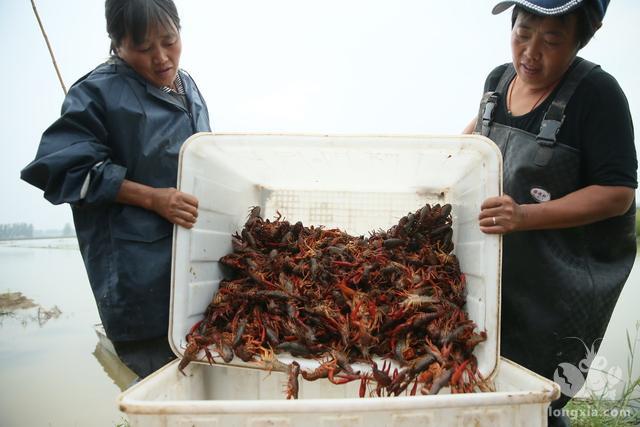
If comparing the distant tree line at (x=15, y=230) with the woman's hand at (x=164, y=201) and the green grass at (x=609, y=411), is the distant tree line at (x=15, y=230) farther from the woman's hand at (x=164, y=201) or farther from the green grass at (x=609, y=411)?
the green grass at (x=609, y=411)

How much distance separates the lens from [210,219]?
2484 millimetres

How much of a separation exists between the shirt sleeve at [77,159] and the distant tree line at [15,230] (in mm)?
5482

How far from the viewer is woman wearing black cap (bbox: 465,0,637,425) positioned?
7.10 feet

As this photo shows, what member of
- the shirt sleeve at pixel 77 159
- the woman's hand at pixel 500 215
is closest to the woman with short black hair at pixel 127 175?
the shirt sleeve at pixel 77 159

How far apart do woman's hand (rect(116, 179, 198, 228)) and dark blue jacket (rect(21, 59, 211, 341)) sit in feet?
0.19

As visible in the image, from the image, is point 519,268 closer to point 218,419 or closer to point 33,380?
point 218,419

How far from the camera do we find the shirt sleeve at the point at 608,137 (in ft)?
7.02

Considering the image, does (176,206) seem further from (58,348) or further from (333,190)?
(58,348)

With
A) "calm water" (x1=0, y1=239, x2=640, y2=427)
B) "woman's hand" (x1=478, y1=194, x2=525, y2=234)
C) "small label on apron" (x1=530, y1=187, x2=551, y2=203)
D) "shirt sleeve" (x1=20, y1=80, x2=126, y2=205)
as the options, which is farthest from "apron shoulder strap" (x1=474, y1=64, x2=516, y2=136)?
"calm water" (x1=0, y1=239, x2=640, y2=427)

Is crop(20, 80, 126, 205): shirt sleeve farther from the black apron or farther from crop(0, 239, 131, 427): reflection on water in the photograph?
crop(0, 239, 131, 427): reflection on water

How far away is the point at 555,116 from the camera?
2289 millimetres

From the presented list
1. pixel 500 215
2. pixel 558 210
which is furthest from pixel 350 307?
pixel 558 210

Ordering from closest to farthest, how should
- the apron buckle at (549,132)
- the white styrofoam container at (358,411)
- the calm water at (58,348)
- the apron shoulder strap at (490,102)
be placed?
the white styrofoam container at (358,411)
the apron buckle at (549,132)
the apron shoulder strap at (490,102)
the calm water at (58,348)

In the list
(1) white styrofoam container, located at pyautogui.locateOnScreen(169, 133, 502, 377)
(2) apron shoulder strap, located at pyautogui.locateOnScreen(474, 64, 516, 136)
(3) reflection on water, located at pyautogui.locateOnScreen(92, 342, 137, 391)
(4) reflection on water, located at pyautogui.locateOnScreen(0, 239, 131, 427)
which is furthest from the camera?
(3) reflection on water, located at pyautogui.locateOnScreen(92, 342, 137, 391)
